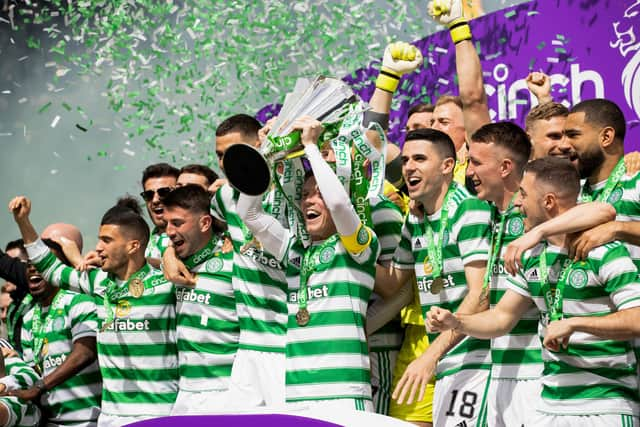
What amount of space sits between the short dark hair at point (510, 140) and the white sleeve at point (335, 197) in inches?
29.7

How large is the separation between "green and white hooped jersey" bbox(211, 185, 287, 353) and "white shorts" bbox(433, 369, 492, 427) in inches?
37.1

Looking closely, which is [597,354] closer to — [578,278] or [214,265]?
[578,278]

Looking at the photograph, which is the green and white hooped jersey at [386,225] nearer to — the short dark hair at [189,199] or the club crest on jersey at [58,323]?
the short dark hair at [189,199]

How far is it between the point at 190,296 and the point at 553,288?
2286 millimetres

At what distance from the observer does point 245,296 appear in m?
5.55

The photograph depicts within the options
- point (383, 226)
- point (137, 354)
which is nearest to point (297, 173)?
point (383, 226)

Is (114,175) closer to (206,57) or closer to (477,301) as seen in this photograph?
(206,57)

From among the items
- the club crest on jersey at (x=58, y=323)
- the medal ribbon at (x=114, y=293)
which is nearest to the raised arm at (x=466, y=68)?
the medal ribbon at (x=114, y=293)

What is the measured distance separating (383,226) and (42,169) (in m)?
10.1

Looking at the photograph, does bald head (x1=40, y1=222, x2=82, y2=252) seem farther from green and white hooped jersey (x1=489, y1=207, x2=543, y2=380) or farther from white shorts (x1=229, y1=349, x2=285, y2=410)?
green and white hooped jersey (x1=489, y1=207, x2=543, y2=380)

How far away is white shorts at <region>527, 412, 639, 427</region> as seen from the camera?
417 centimetres

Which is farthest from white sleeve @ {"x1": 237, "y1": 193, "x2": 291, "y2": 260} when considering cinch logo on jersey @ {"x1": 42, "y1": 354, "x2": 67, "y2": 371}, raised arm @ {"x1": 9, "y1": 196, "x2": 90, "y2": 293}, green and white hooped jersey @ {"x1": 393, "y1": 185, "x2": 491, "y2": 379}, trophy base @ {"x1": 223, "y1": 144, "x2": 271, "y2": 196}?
cinch logo on jersey @ {"x1": 42, "y1": 354, "x2": 67, "y2": 371}

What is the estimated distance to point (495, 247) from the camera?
4.88m

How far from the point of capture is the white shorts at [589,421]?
4172mm
